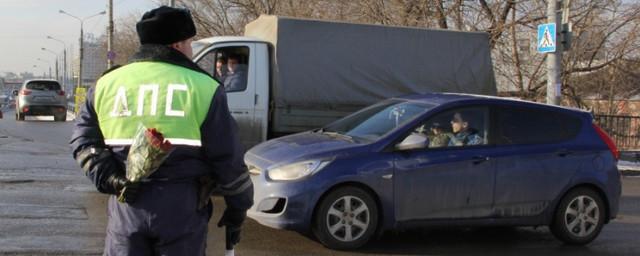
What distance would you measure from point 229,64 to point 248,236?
3.25m

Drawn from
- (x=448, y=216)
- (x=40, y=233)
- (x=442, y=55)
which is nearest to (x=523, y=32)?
(x=442, y=55)

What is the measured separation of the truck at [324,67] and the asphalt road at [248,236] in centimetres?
155

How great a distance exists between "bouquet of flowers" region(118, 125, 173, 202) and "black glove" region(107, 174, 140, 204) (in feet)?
0.09

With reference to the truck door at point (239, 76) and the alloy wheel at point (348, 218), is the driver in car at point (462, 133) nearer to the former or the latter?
the alloy wheel at point (348, 218)

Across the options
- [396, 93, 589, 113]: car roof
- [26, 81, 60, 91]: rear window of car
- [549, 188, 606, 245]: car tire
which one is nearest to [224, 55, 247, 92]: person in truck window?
[396, 93, 589, 113]: car roof

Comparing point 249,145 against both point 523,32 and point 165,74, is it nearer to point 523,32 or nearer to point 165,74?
point 165,74

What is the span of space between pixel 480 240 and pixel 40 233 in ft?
14.7

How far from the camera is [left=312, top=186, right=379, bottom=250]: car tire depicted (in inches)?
245

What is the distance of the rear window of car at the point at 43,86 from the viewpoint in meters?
25.2

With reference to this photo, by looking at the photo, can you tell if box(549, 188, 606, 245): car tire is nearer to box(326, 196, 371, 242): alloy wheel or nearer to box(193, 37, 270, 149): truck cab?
box(326, 196, 371, 242): alloy wheel

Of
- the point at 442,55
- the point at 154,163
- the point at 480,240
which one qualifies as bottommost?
the point at 480,240

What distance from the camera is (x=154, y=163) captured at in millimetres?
2604

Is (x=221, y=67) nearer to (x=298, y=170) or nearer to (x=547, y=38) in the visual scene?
(x=298, y=170)

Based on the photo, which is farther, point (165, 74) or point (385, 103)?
point (385, 103)
